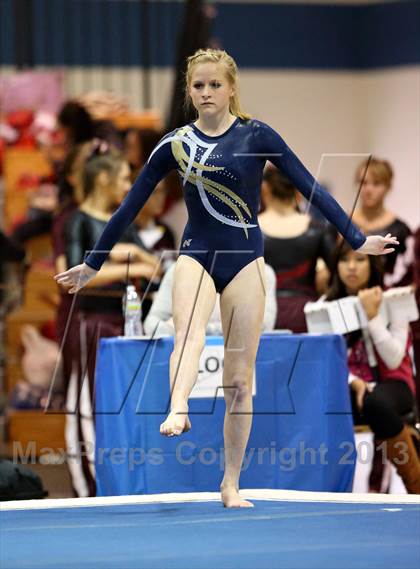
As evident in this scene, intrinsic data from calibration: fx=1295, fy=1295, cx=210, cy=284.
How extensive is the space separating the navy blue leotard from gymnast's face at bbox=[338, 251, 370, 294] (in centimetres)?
144

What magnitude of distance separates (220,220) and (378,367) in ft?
5.72

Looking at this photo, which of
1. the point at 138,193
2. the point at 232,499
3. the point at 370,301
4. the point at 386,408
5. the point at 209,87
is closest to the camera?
the point at 209,87

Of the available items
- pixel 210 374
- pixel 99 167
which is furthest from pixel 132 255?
pixel 210 374

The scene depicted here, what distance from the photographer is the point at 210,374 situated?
198 inches

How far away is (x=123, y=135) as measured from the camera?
794 centimetres

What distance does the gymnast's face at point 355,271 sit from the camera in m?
5.45

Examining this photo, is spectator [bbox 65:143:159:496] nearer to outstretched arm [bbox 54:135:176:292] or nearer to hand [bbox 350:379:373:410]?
hand [bbox 350:379:373:410]

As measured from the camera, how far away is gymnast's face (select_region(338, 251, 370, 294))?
5.45 meters

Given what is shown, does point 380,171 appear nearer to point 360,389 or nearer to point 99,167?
point 360,389

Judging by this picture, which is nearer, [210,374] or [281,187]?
[210,374]

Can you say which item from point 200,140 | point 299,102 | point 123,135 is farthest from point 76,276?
point 299,102

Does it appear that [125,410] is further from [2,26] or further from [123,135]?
[2,26]

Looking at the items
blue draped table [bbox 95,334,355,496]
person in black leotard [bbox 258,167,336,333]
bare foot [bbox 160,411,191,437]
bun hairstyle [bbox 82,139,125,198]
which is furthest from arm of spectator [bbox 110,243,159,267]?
bare foot [bbox 160,411,191,437]

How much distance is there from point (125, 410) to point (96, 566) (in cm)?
163
